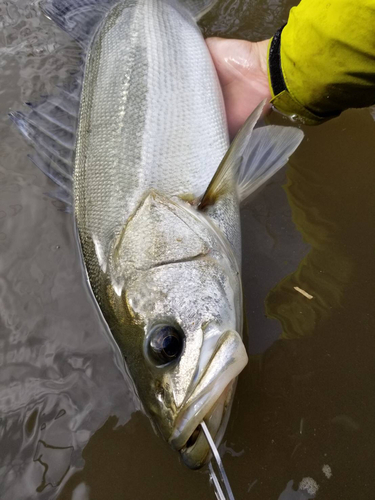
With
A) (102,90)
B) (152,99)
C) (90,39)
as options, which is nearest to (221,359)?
(152,99)

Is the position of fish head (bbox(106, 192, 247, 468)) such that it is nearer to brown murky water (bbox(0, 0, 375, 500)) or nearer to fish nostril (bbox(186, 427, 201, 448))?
fish nostril (bbox(186, 427, 201, 448))

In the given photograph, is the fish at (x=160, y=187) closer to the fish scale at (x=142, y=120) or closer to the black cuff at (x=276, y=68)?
the fish scale at (x=142, y=120)

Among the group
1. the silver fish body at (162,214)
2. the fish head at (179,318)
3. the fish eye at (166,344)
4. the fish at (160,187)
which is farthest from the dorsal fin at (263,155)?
the fish eye at (166,344)

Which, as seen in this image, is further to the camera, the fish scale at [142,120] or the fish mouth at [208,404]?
the fish scale at [142,120]

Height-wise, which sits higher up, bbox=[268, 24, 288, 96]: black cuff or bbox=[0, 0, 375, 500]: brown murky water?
bbox=[268, 24, 288, 96]: black cuff

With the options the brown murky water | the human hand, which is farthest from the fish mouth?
the human hand

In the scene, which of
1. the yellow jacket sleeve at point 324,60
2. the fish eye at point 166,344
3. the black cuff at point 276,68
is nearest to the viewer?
the fish eye at point 166,344

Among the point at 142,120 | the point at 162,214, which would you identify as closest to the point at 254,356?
the point at 162,214
